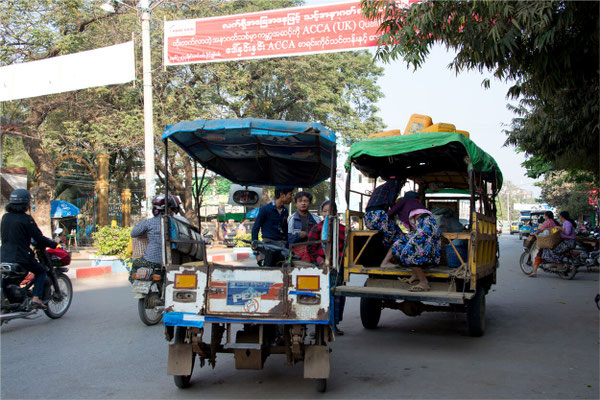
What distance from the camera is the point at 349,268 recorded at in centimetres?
678

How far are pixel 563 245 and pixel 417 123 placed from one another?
8.20 metres

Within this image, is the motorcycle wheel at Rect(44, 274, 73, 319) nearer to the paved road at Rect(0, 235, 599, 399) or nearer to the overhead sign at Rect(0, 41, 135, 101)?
the paved road at Rect(0, 235, 599, 399)

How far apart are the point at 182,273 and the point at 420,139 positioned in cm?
324

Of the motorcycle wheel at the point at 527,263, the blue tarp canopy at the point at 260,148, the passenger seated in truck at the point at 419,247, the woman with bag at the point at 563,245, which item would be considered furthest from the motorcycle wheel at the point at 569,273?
the blue tarp canopy at the point at 260,148

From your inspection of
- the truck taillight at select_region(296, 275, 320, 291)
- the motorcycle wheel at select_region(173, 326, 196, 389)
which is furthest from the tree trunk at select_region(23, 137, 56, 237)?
the truck taillight at select_region(296, 275, 320, 291)

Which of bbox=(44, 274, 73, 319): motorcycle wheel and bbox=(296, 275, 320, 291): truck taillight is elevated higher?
bbox=(296, 275, 320, 291): truck taillight

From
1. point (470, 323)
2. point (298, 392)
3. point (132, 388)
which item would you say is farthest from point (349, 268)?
point (132, 388)

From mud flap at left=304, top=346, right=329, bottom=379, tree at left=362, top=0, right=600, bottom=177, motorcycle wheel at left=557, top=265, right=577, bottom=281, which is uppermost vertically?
tree at left=362, top=0, right=600, bottom=177

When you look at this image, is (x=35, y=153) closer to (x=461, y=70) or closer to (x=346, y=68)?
(x=346, y=68)

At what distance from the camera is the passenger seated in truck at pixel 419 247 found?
6.12 m

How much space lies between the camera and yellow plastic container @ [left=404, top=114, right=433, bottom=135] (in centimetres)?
747

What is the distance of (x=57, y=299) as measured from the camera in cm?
763

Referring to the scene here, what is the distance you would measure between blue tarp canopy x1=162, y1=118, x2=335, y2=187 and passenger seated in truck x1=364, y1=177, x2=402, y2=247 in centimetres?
81

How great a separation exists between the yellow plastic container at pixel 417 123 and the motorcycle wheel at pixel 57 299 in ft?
17.1
